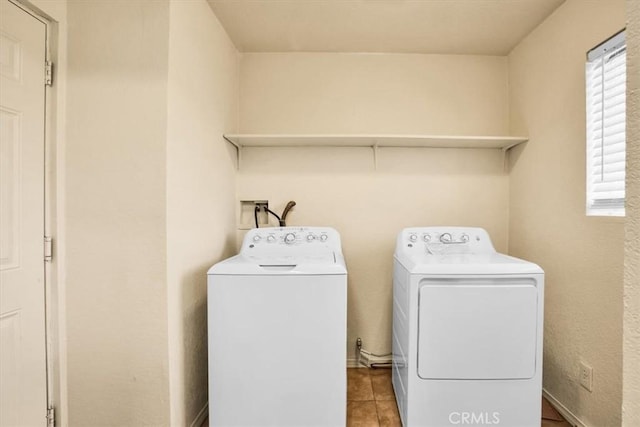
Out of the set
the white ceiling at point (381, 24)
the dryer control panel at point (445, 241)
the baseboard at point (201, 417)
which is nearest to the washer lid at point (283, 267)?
the dryer control panel at point (445, 241)

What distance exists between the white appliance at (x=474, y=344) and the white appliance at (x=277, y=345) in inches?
15.0

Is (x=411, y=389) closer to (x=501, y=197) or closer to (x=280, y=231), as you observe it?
(x=280, y=231)

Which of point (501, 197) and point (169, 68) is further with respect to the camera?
point (501, 197)

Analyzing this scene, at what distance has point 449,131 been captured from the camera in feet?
7.24

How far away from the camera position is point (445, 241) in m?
1.83

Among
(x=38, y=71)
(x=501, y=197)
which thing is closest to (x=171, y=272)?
(x=38, y=71)

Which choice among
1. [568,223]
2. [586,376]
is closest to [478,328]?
[586,376]

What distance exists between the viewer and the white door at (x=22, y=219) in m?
1.11

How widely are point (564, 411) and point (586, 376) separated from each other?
0.31 metres

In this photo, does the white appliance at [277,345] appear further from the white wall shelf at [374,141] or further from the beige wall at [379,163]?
the white wall shelf at [374,141]

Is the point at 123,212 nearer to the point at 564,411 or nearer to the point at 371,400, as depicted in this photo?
the point at 371,400

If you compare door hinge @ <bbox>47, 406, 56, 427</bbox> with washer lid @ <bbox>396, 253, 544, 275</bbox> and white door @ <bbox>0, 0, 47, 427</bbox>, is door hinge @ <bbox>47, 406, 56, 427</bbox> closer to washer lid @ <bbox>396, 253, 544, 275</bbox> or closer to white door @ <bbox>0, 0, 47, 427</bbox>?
white door @ <bbox>0, 0, 47, 427</bbox>

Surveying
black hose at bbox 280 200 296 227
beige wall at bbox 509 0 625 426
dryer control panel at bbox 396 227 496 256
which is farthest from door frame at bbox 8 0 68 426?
beige wall at bbox 509 0 625 426

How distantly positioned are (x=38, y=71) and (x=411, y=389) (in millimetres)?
2229
